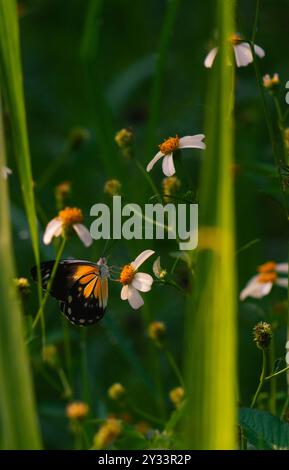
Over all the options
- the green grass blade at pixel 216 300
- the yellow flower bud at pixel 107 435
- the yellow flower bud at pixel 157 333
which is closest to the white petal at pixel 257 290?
the yellow flower bud at pixel 157 333

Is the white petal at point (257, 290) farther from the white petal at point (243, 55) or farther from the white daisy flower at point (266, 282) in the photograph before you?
the white petal at point (243, 55)

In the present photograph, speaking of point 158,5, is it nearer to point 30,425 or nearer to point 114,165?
point 114,165

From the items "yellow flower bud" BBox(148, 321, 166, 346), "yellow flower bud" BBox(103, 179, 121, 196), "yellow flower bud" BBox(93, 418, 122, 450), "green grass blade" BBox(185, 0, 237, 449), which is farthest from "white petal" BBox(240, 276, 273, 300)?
"green grass blade" BBox(185, 0, 237, 449)

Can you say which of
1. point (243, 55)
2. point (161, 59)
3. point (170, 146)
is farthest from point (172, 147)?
point (161, 59)
